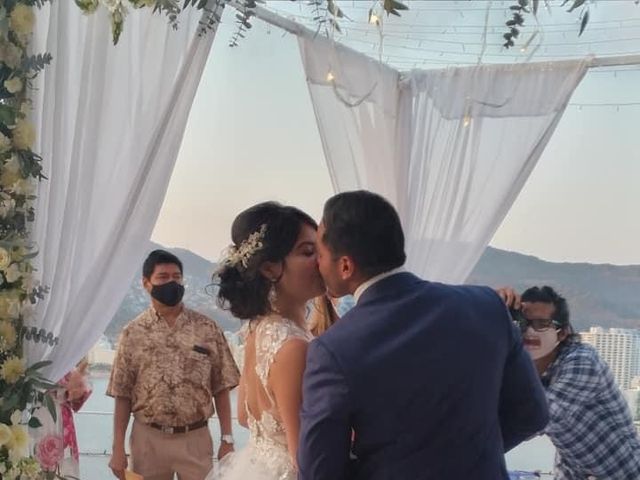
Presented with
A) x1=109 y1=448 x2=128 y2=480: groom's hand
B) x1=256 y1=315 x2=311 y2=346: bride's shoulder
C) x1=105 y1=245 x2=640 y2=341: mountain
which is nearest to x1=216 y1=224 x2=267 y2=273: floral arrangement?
x1=256 y1=315 x2=311 y2=346: bride's shoulder

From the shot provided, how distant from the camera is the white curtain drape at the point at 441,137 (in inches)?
144

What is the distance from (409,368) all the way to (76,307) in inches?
50.5

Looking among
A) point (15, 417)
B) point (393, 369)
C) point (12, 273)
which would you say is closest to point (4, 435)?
point (15, 417)

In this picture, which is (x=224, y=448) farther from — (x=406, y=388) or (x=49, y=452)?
(x=406, y=388)

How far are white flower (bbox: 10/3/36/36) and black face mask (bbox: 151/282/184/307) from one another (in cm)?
134

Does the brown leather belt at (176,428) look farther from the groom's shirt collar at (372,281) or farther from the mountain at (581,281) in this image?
the groom's shirt collar at (372,281)

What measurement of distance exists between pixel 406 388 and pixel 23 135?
1.29 m

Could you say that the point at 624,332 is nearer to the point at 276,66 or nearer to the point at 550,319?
the point at 550,319

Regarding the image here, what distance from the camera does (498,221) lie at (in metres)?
3.74

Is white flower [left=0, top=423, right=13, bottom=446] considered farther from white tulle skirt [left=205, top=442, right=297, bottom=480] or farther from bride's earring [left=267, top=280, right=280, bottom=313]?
bride's earring [left=267, top=280, right=280, bottom=313]

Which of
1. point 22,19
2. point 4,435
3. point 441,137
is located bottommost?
point 4,435

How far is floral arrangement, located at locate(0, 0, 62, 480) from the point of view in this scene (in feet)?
6.68

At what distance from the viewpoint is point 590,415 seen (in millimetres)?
2658

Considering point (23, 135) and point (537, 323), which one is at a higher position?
point (23, 135)
